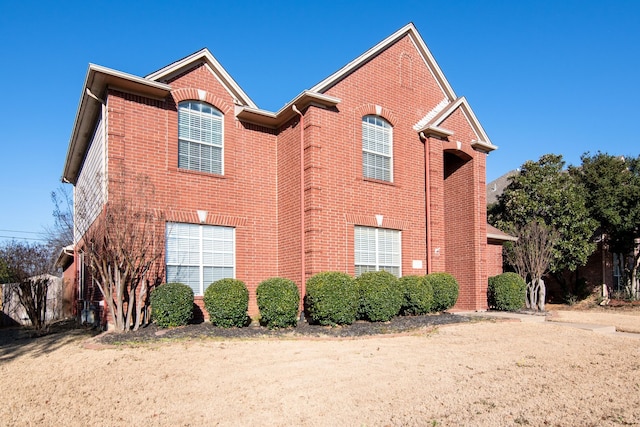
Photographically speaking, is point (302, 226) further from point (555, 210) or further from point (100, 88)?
point (555, 210)

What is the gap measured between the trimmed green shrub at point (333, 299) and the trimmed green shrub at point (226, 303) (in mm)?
1778

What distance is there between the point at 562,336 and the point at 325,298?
561 centimetres

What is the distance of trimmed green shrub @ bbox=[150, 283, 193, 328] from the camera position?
11.7m

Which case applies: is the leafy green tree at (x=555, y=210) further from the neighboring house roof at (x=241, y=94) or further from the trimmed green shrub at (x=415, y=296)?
the trimmed green shrub at (x=415, y=296)

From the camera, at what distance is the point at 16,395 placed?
22.0ft

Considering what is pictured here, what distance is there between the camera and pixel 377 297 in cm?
1274

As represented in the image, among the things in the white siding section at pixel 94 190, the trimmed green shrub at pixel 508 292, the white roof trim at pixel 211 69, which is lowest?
the trimmed green shrub at pixel 508 292

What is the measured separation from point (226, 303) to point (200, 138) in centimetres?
507

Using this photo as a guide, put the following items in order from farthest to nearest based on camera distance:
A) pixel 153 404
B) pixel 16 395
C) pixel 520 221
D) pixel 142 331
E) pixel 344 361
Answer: pixel 520 221 < pixel 142 331 < pixel 344 361 < pixel 16 395 < pixel 153 404

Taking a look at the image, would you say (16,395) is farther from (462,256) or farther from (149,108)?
(462,256)

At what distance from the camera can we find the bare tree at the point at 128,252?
11.4 metres

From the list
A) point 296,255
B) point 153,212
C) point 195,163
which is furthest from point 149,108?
point 296,255

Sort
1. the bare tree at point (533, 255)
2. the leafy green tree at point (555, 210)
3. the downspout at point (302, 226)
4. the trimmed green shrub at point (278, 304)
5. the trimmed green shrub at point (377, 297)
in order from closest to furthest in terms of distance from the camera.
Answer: the trimmed green shrub at point (278, 304) → the trimmed green shrub at point (377, 297) → the downspout at point (302, 226) → the bare tree at point (533, 255) → the leafy green tree at point (555, 210)

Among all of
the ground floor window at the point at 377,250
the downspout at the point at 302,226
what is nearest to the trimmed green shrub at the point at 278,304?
the downspout at the point at 302,226
